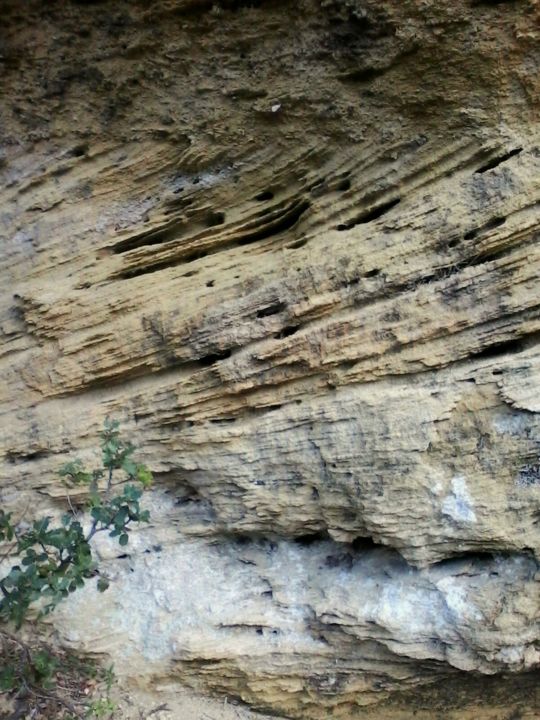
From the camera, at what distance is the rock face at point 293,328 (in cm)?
315

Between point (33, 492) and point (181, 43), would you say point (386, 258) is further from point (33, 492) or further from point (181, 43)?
point (33, 492)

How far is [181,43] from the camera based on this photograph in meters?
3.78

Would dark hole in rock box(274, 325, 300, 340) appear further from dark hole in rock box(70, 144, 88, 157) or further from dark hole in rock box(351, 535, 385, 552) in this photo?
dark hole in rock box(70, 144, 88, 157)

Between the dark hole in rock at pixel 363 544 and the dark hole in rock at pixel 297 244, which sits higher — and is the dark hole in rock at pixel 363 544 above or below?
below

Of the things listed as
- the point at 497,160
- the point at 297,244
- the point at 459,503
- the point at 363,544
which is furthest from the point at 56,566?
the point at 497,160

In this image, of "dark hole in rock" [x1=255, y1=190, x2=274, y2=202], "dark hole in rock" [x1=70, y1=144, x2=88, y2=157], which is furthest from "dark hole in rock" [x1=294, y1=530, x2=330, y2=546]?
"dark hole in rock" [x1=70, y1=144, x2=88, y2=157]

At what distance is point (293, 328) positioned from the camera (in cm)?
354

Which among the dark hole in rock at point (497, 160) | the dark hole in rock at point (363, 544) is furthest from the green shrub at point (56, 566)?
the dark hole in rock at point (497, 160)

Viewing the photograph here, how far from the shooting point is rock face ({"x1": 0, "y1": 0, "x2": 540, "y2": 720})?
3.15 metres

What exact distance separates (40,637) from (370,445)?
2.36 m

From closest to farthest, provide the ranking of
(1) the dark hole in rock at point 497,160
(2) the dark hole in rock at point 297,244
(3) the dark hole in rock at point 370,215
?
1. (1) the dark hole in rock at point 497,160
2. (3) the dark hole in rock at point 370,215
3. (2) the dark hole in rock at point 297,244

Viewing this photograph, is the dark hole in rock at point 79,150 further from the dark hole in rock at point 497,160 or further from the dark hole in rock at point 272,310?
the dark hole in rock at point 497,160

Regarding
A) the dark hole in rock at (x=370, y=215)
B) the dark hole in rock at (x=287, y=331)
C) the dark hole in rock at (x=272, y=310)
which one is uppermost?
the dark hole in rock at (x=370, y=215)

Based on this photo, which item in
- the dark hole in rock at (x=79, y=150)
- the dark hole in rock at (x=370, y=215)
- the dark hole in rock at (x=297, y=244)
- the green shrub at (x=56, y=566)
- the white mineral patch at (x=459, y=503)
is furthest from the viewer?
the dark hole in rock at (x=79, y=150)
